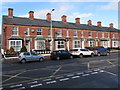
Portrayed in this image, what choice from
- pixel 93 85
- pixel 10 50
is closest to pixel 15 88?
pixel 93 85

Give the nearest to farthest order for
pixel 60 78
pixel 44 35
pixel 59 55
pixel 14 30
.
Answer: pixel 60 78, pixel 59 55, pixel 14 30, pixel 44 35

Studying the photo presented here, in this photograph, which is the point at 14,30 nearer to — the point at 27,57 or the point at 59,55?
the point at 27,57

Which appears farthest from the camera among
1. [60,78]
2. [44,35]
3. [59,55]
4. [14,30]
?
[44,35]

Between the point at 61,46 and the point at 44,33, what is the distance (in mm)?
5852

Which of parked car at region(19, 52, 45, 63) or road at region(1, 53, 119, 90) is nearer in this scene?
road at region(1, 53, 119, 90)

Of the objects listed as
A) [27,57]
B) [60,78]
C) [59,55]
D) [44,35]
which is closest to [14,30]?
[44,35]

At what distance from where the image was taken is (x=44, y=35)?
30.7m

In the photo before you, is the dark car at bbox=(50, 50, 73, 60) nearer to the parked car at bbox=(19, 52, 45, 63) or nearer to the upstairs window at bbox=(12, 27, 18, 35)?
the parked car at bbox=(19, 52, 45, 63)

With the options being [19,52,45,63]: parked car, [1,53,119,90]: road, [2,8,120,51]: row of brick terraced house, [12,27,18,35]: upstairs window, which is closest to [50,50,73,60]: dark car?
[19,52,45,63]: parked car

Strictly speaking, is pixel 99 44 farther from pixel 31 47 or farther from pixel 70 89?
pixel 70 89

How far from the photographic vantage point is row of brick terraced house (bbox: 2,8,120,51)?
26570 millimetres

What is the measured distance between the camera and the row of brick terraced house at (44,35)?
26.6 metres

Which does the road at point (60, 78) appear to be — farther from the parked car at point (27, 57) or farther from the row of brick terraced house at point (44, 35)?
the row of brick terraced house at point (44, 35)

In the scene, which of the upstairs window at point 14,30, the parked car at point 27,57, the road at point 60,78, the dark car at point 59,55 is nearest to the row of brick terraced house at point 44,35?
the upstairs window at point 14,30
